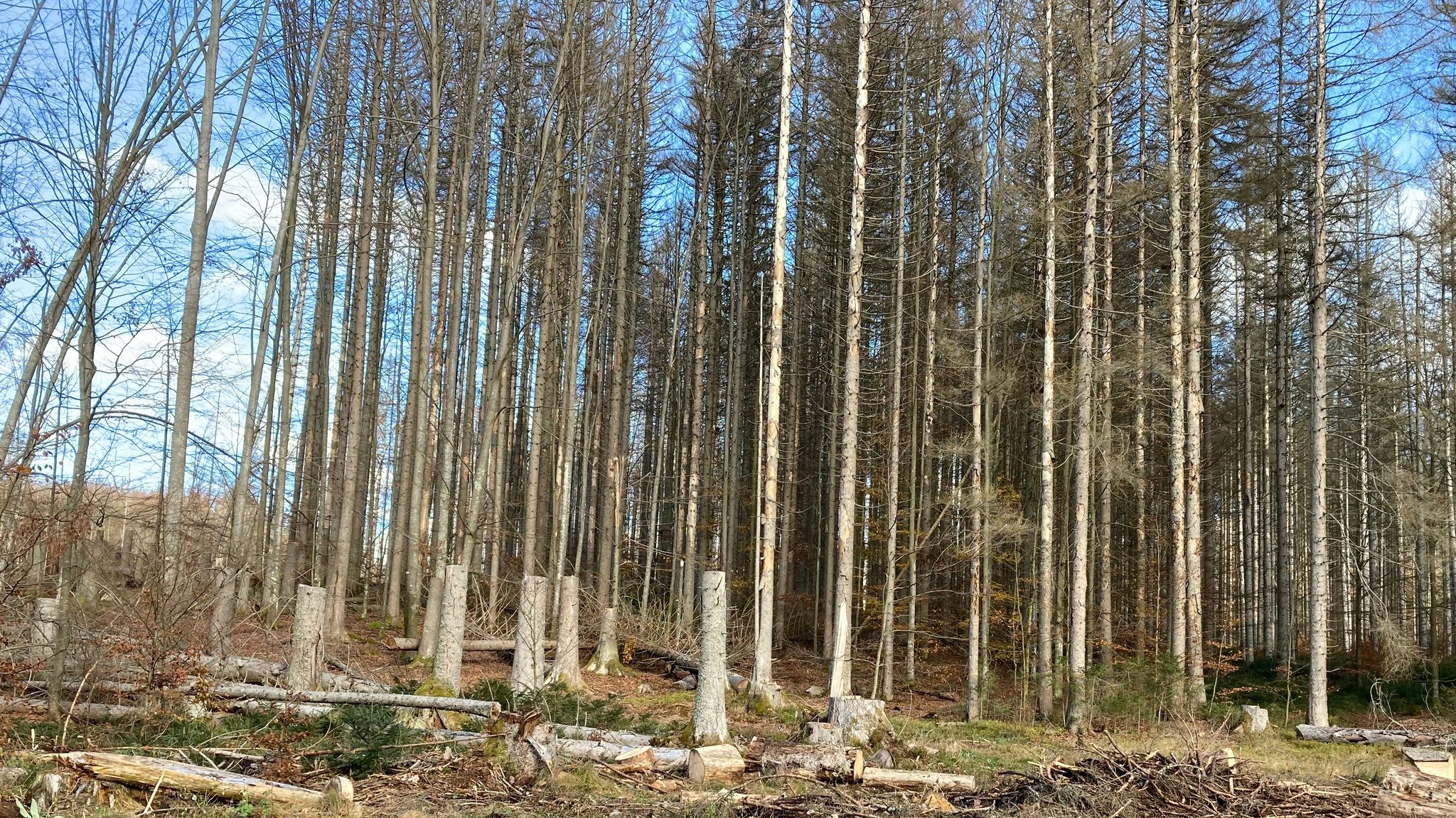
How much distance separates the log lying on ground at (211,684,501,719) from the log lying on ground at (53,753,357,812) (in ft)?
6.83

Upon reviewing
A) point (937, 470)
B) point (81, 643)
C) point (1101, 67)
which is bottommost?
point (81, 643)

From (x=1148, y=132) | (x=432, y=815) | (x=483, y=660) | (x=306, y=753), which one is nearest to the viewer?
(x=432, y=815)

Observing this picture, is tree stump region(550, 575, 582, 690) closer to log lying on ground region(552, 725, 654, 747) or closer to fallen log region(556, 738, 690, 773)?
log lying on ground region(552, 725, 654, 747)

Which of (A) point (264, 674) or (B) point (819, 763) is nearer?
(B) point (819, 763)

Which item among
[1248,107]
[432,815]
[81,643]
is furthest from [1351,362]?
[81,643]

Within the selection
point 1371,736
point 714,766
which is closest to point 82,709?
point 714,766

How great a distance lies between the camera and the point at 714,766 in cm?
772

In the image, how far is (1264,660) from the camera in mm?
20219

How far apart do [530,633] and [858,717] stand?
3.87m

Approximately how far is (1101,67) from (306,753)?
1446cm

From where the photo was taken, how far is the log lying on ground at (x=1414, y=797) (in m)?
7.04

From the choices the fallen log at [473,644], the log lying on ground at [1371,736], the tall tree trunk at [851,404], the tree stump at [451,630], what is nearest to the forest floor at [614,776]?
the tree stump at [451,630]

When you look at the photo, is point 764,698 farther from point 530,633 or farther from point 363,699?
point 363,699

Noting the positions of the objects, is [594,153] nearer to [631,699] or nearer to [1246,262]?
Result: [631,699]
